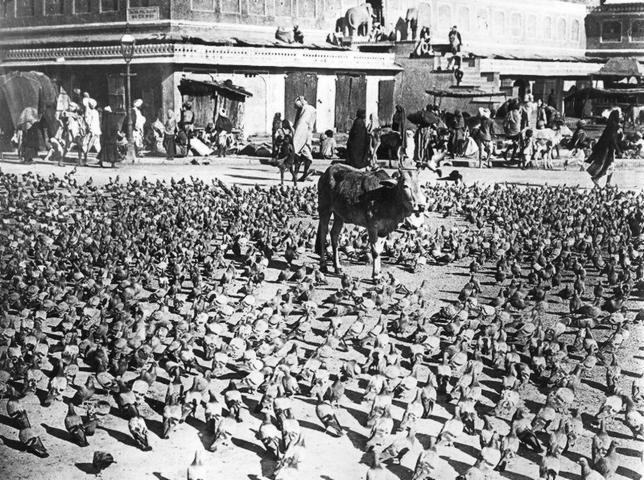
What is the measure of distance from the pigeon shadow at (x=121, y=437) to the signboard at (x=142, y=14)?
32.3 meters

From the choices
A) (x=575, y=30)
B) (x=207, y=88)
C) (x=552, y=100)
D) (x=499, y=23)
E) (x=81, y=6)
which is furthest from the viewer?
(x=575, y=30)

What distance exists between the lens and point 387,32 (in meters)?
46.0

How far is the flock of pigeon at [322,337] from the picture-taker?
7082 millimetres

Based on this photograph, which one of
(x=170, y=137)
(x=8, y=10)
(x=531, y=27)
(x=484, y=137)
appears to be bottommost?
(x=170, y=137)

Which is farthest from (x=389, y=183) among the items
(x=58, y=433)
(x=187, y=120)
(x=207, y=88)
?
(x=207, y=88)

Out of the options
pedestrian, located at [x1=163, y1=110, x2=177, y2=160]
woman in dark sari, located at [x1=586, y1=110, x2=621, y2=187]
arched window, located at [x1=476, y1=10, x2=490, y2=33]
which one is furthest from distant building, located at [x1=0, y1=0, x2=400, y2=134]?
woman in dark sari, located at [x1=586, y1=110, x2=621, y2=187]

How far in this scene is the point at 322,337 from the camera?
10117 millimetres

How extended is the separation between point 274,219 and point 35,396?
27.6 feet

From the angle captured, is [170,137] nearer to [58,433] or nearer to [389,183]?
[389,183]

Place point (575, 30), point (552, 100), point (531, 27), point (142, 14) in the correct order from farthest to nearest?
point (575, 30), point (531, 27), point (552, 100), point (142, 14)

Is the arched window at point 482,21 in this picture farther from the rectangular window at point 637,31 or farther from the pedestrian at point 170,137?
the pedestrian at point 170,137

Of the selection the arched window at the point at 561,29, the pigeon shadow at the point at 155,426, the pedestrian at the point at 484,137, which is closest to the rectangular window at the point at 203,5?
the pedestrian at the point at 484,137

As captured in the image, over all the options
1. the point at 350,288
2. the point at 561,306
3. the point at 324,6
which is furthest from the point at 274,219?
the point at 324,6

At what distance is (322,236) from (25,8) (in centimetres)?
3703
